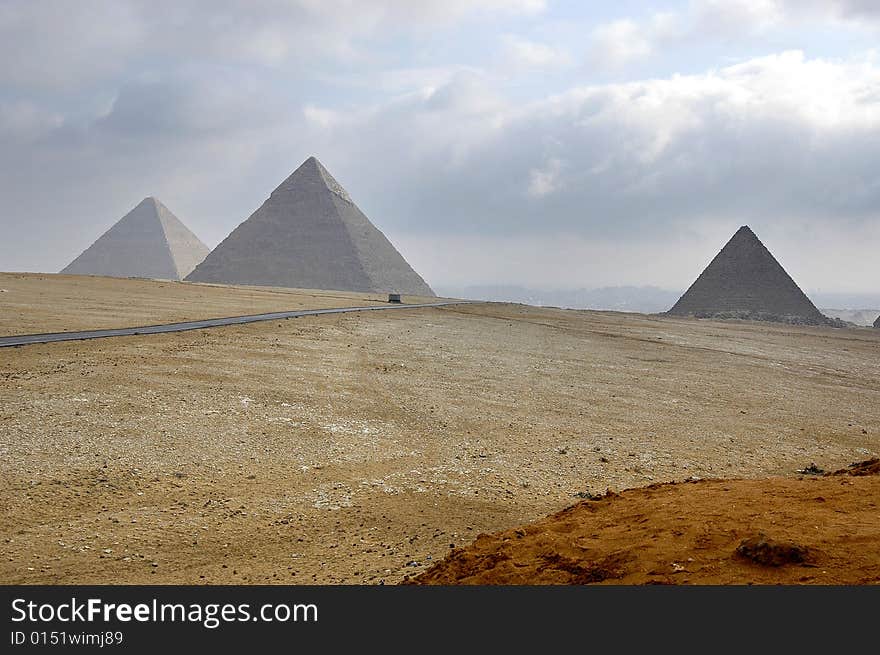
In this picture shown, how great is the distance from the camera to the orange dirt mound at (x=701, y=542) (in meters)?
4.64

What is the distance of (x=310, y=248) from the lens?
561ft

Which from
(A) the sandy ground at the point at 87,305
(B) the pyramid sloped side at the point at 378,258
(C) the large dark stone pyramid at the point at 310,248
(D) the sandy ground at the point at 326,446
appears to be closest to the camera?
(D) the sandy ground at the point at 326,446

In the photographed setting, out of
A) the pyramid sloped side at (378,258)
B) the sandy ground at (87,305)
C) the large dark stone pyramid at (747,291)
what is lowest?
the sandy ground at (87,305)

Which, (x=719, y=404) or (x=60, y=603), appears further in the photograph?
(x=719, y=404)

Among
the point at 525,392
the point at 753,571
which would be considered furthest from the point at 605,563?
the point at 525,392

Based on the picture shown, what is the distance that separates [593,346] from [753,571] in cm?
3099

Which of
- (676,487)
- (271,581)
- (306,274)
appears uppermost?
(306,274)

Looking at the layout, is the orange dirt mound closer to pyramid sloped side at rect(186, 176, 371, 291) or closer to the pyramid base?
the pyramid base

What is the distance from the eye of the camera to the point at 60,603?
14.0 feet

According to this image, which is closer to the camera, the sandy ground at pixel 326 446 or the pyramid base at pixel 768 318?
the sandy ground at pixel 326 446

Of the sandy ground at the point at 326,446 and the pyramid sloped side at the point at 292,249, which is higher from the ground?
the pyramid sloped side at the point at 292,249

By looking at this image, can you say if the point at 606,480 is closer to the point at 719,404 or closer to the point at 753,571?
the point at 753,571

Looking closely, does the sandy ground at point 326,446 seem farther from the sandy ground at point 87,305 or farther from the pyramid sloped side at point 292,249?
the pyramid sloped side at point 292,249

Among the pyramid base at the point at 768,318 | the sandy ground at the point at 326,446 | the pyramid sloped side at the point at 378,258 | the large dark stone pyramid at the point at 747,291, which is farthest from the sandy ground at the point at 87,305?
the pyramid sloped side at the point at 378,258
